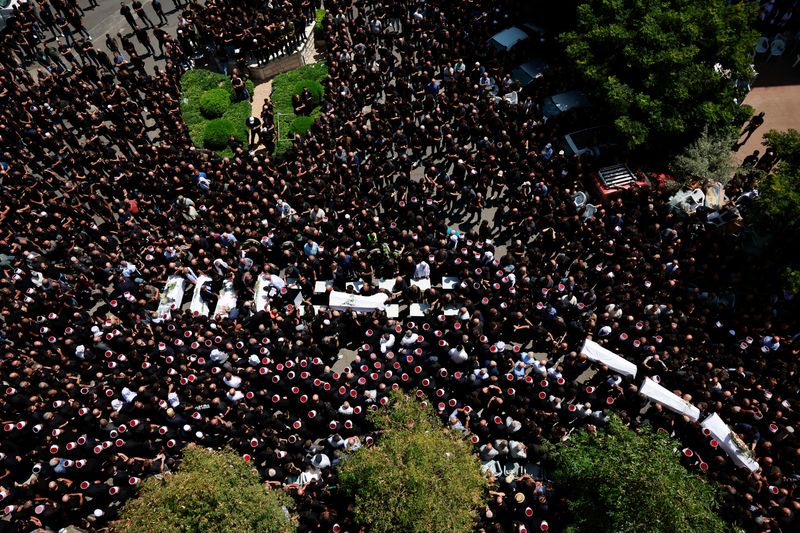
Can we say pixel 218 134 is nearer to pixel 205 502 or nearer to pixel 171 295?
pixel 171 295

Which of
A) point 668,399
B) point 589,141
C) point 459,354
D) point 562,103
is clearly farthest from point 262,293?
point 562,103

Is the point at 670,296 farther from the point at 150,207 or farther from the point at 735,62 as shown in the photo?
the point at 150,207

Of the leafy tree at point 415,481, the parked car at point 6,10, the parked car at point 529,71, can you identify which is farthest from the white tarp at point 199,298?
the parked car at point 6,10

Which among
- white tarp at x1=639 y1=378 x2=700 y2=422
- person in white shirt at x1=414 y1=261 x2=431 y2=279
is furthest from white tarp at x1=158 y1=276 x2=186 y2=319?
white tarp at x1=639 y1=378 x2=700 y2=422

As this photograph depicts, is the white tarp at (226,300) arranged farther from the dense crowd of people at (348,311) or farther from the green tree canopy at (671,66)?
the green tree canopy at (671,66)

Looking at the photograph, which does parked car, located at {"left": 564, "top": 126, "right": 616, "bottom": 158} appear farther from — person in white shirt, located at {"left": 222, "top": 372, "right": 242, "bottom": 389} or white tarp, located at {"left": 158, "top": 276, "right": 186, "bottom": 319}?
white tarp, located at {"left": 158, "top": 276, "right": 186, "bottom": 319}

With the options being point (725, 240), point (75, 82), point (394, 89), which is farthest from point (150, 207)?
point (725, 240)
